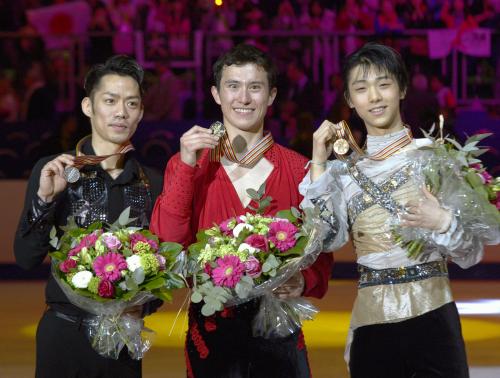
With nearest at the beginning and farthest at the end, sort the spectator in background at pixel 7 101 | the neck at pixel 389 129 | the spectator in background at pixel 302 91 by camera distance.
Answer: the neck at pixel 389 129
the spectator in background at pixel 302 91
the spectator in background at pixel 7 101

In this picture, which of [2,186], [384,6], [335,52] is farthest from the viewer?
[384,6]

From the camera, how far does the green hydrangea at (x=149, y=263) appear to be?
12.6 feet

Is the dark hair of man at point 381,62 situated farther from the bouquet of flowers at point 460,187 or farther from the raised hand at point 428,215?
the raised hand at point 428,215

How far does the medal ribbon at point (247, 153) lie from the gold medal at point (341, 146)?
0.40 metres

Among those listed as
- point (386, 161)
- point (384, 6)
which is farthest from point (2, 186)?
point (386, 161)

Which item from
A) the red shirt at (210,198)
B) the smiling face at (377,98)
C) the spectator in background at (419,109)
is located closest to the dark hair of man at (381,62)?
the smiling face at (377,98)

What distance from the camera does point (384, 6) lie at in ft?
39.9

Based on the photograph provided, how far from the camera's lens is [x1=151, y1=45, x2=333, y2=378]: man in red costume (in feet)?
13.2

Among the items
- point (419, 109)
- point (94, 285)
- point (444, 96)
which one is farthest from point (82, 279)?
point (444, 96)

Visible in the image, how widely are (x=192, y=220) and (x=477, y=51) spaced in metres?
7.86

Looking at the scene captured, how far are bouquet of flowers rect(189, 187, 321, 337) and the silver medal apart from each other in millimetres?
539

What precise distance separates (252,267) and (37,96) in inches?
310

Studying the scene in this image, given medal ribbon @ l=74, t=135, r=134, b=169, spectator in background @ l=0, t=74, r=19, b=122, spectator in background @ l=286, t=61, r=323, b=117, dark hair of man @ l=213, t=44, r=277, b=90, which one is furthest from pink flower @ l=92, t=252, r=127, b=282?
spectator in background @ l=0, t=74, r=19, b=122

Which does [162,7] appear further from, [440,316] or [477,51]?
[440,316]
